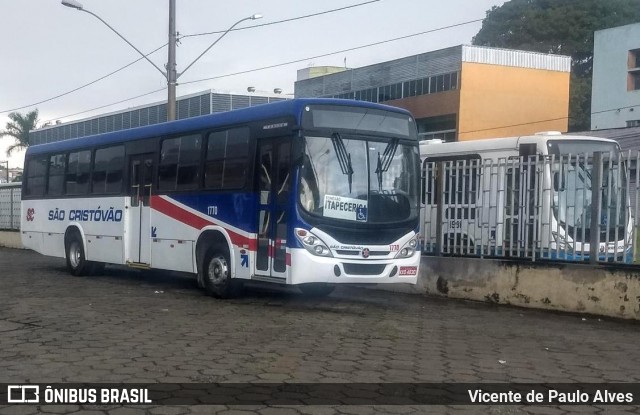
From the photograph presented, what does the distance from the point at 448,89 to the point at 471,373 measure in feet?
125

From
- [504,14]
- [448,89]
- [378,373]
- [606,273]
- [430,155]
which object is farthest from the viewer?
[504,14]

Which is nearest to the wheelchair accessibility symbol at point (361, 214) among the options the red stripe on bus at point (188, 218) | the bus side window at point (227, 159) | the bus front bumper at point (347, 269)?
the bus front bumper at point (347, 269)

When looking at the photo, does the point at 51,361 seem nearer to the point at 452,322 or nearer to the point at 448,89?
the point at 452,322

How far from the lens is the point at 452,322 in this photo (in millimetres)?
10953

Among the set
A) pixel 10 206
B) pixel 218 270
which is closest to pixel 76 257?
pixel 218 270

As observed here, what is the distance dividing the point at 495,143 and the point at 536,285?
4229mm

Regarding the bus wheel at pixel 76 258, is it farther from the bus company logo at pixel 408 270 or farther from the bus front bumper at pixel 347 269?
the bus company logo at pixel 408 270

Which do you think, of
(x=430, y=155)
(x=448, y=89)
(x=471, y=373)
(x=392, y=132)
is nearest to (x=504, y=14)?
(x=448, y=89)

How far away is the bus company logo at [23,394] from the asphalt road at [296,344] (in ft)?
0.65

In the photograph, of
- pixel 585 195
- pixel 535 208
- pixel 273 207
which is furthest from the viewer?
pixel 535 208

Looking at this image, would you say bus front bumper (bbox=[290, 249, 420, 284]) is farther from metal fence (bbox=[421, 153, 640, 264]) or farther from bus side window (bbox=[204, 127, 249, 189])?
bus side window (bbox=[204, 127, 249, 189])

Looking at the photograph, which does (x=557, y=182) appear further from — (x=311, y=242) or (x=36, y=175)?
(x=36, y=175)

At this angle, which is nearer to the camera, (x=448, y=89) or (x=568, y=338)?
(x=568, y=338)

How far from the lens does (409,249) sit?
12.2 metres
